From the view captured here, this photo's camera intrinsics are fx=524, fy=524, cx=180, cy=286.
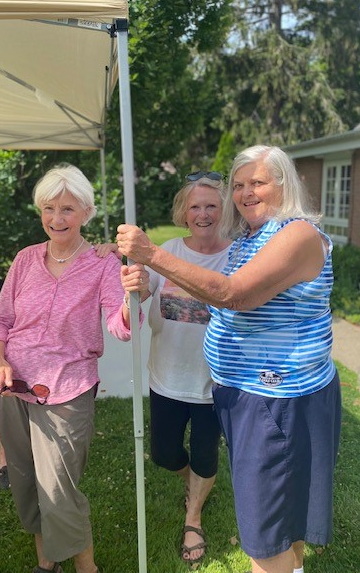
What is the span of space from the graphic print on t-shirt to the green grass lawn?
122cm

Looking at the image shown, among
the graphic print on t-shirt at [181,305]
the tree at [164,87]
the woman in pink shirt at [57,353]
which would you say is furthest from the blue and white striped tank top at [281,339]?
the tree at [164,87]

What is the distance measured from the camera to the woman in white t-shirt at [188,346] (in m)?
2.48

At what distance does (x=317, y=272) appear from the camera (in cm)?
180

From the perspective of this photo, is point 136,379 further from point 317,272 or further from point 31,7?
point 31,7

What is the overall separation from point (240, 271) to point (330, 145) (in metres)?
11.5

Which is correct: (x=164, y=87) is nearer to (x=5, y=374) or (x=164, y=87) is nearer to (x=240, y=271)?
(x=5, y=374)

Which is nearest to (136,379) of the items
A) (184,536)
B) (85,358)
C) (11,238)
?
(85,358)

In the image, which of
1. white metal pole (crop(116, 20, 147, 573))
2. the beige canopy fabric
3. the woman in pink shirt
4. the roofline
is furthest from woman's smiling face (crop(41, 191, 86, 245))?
the roofline

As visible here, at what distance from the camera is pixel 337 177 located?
44.0 ft

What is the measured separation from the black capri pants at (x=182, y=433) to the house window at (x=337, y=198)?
10632 millimetres

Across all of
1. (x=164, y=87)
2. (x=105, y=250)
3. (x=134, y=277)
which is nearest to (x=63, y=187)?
(x=105, y=250)

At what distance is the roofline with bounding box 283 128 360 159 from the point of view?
1090 centimetres

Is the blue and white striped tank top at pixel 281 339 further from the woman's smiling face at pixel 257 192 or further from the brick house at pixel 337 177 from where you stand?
Result: the brick house at pixel 337 177

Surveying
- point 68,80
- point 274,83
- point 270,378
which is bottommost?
point 270,378
